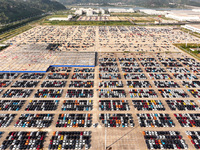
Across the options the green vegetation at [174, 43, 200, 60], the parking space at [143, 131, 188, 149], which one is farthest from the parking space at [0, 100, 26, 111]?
the green vegetation at [174, 43, 200, 60]

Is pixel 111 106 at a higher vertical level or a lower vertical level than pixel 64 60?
lower

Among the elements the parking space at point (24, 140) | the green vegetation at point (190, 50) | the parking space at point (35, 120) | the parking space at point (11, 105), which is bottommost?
the parking space at point (24, 140)

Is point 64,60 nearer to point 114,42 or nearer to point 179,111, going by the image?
point 114,42

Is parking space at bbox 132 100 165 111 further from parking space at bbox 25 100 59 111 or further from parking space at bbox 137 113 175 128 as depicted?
parking space at bbox 25 100 59 111

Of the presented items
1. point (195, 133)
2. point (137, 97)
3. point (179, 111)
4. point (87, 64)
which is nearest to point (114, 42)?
point (87, 64)

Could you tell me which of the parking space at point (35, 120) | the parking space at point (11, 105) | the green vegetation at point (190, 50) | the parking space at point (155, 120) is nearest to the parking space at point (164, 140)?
the parking space at point (155, 120)

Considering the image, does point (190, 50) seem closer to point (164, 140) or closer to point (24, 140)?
point (164, 140)

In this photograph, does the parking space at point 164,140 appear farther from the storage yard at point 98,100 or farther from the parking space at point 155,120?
the parking space at point 155,120
